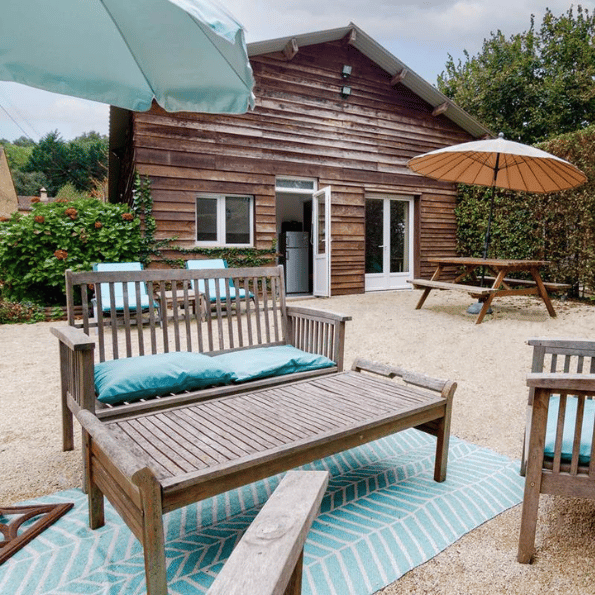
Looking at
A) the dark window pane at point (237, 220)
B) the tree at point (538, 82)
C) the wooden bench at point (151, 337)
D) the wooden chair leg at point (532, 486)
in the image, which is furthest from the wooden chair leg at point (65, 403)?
the tree at point (538, 82)

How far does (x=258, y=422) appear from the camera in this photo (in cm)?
183

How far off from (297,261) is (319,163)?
2272 mm

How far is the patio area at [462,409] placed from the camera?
4.98 ft

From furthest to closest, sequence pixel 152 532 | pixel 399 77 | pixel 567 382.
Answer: pixel 399 77 → pixel 567 382 → pixel 152 532

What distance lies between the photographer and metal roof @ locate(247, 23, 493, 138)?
25.5 ft


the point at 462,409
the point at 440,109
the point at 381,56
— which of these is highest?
the point at 381,56

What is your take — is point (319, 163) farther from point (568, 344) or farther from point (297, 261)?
point (568, 344)

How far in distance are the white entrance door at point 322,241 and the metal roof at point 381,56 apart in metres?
2.57

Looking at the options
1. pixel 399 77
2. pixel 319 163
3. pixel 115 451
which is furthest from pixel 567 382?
pixel 399 77

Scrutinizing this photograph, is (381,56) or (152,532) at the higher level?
(381,56)

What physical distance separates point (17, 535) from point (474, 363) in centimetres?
371

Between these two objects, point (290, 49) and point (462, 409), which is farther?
point (290, 49)

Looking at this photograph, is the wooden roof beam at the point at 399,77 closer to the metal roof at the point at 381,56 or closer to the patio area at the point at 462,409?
the metal roof at the point at 381,56

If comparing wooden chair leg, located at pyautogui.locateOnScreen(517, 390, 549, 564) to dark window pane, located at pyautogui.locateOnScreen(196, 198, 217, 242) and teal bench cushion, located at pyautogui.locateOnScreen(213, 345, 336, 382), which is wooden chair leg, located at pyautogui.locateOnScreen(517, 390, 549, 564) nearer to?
teal bench cushion, located at pyautogui.locateOnScreen(213, 345, 336, 382)
